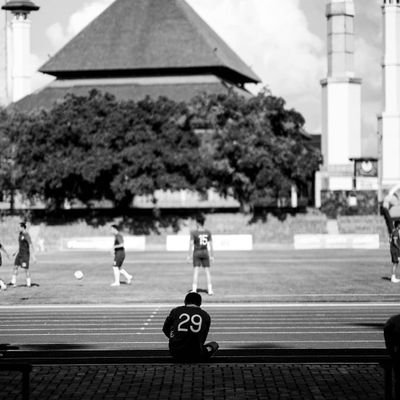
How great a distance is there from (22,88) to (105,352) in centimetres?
10717

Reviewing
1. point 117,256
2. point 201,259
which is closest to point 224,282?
point 117,256

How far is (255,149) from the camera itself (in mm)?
77688

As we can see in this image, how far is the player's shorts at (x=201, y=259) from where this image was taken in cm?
3078

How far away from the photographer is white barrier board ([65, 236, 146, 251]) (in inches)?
2830

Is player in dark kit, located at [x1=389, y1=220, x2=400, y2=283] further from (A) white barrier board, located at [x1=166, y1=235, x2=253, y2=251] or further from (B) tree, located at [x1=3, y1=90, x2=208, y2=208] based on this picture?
(B) tree, located at [x1=3, y1=90, x2=208, y2=208]

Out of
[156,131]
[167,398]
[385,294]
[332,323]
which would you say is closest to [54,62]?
[156,131]

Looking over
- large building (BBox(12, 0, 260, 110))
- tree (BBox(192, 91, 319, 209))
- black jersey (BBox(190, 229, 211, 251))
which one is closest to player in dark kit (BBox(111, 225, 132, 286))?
black jersey (BBox(190, 229, 211, 251))

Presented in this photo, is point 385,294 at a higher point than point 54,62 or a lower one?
lower

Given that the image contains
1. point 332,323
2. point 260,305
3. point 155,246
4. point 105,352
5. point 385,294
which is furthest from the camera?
point 155,246

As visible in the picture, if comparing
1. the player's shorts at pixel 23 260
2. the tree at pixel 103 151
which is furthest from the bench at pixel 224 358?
the tree at pixel 103 151

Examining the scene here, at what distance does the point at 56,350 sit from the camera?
700 inches

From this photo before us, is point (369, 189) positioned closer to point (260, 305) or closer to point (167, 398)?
point (260, 305)

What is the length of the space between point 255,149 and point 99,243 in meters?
12.6

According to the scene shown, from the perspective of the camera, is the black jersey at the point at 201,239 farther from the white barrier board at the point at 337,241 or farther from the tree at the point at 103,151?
the tree at the point at 103,151
